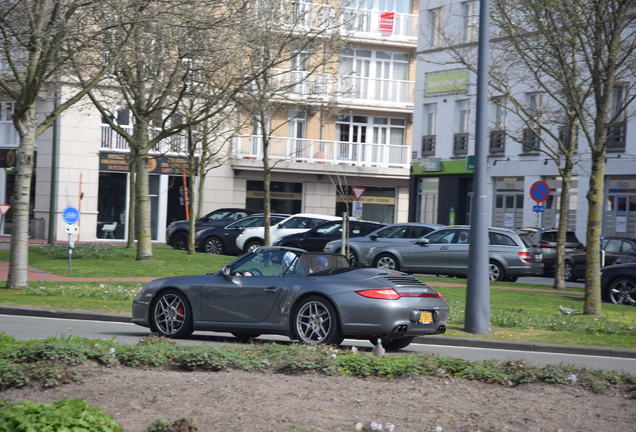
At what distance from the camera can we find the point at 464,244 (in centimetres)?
2786

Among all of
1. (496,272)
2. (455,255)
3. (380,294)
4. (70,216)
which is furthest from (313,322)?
(496,272)

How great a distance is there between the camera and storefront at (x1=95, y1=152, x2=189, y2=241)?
47281 mm

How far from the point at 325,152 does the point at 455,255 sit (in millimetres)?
25425

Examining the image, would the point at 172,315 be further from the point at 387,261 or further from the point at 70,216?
the point at 387,261

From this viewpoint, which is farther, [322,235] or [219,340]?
[322,235]

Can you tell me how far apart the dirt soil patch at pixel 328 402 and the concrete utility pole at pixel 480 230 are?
6503 mm

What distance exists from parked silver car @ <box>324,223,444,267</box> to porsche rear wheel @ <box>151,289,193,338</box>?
15.5 m

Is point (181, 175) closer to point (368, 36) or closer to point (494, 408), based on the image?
point (368, 36)

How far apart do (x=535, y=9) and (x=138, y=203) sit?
47.2 feet

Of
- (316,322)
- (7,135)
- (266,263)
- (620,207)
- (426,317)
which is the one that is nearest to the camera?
(316,322)

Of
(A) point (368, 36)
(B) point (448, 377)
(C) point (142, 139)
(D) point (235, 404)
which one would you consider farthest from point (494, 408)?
(A) point (368, 36)

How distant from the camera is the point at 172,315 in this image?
43.5ft

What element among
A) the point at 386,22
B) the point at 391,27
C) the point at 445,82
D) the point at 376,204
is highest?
the point at 386,22

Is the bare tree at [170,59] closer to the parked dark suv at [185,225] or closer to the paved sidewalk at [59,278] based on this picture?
the paved sidewalk at [59,278]
